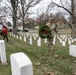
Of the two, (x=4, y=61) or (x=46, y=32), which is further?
(x=46, y=32)

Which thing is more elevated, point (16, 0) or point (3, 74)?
point (16, 0)

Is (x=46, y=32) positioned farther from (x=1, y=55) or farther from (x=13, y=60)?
(x=13, y=60)

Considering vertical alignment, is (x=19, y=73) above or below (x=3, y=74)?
above

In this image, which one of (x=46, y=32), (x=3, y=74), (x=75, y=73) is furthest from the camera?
(x=46, y=32)

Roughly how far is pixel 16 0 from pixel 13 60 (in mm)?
28925

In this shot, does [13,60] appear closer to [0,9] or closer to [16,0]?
[16,0]

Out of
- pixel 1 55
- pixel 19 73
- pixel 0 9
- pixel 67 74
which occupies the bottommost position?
pixel 67 74

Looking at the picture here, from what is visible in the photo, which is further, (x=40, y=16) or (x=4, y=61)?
(x=40, y=16)

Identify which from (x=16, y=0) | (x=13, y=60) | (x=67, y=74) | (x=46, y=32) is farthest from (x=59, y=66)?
(x=16, y=0)

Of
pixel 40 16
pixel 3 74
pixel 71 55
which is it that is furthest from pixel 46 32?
pixel 40 16

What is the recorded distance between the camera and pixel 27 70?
2.47 metres

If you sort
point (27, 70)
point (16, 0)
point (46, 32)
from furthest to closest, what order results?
point (16, 0)
point (46, 32)
point (27, 70)

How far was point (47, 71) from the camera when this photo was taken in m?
5.61

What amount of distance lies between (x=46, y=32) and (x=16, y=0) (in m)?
22.9
